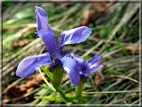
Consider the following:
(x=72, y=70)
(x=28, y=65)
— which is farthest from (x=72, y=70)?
(x=28, y=65)

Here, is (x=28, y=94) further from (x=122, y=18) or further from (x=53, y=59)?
(x=122, y=18)

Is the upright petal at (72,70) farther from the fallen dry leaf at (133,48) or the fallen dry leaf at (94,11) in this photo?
the fallen dry leaf at (94,11)

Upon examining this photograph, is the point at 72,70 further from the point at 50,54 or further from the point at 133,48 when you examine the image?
the point at 133,48

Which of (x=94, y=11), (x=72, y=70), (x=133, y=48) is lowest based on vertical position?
(x=133, y=48)

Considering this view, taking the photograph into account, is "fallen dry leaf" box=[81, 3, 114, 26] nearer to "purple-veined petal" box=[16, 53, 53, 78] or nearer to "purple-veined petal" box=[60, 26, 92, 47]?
"purple-veined petal" box=[60, 26, 92, 47]

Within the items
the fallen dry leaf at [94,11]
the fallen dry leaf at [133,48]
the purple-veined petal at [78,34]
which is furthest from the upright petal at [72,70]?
the fallen dry leaf at [94,11]

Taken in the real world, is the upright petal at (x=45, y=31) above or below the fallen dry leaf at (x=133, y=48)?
above

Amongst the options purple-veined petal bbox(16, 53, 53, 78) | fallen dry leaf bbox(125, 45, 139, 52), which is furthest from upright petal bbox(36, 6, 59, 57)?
fallen dry leaf bbox(125, 45, 139, 52)

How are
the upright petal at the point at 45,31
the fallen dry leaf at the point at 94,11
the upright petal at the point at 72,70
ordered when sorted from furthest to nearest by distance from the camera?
the fallen dry leaf at the point at 94,11
the upright petal at the point at 45,31
the upright petal at the point at 72,70
